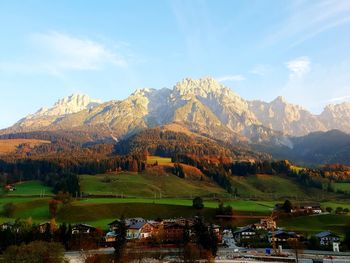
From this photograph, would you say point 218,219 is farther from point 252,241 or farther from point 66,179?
point 66,179

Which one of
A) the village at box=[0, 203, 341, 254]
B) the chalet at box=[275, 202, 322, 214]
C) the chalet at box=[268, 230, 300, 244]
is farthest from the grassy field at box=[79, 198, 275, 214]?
the chalet at box=[268, 230, 300, 244]

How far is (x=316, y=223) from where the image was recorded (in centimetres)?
12638

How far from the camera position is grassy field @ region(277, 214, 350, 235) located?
11938 centimetres

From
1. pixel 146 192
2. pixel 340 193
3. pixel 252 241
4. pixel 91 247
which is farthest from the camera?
pixel 340 193

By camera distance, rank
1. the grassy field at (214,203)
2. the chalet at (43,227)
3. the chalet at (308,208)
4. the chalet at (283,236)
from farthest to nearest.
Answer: the grassy field at (214,203)
the chalet at (308,208)
the chalet at (283,236)
the chalet at (43,227)

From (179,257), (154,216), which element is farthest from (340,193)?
(179,257)

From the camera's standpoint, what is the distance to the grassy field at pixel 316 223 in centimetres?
11938

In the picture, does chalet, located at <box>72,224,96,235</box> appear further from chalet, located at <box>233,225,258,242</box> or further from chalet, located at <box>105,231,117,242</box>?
chalet, located at <box>233,225,258,242</box>

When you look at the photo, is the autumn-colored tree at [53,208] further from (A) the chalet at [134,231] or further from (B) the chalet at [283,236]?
(B) the chalet at [283,236]

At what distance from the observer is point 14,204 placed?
462ft

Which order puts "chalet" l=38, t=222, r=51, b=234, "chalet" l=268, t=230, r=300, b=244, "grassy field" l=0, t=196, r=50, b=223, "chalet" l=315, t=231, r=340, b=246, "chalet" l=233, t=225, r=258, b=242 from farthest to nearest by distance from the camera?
"grassy field" l=0, t=196, r=50, b=223 → "chalet" l=233, t=225, r=258, b=242 → "chalet" l=268, t=230, r=300, b=244 → "chalet" l=38, t=222, r=51, b=234 → "chalet" l=315, t=231, r=340, b=246

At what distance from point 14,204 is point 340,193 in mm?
137811

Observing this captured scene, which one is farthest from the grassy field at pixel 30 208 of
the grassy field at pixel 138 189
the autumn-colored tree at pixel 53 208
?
the grassy field at pixel 138 189

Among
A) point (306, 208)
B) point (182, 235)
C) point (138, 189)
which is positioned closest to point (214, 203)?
point (306, 208)
